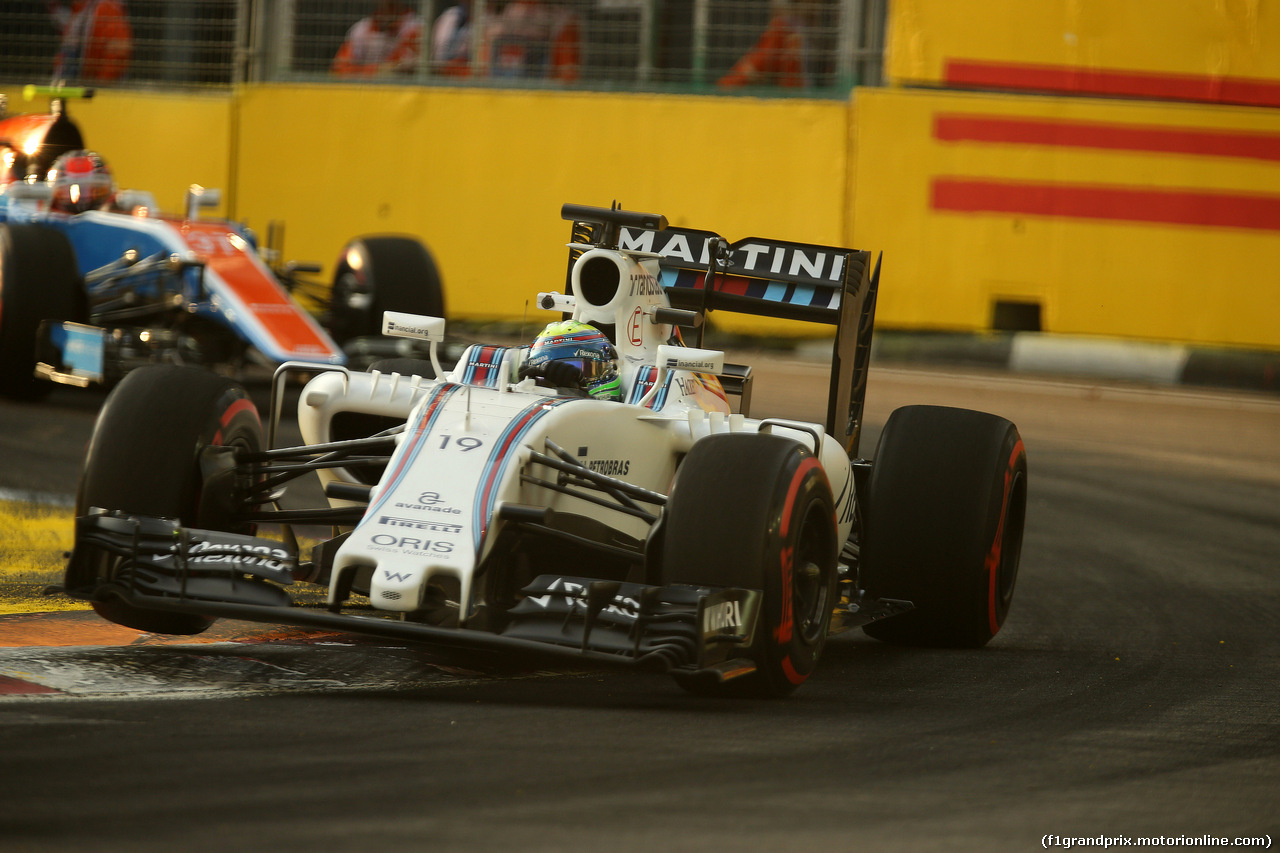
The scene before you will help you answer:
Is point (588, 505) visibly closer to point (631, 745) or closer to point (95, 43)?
point (631, 745)

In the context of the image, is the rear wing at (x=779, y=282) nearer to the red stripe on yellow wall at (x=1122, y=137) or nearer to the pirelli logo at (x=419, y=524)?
the pirelli logo at (x=419, y=524)

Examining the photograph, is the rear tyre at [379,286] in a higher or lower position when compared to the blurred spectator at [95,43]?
lower

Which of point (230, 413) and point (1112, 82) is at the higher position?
point (1112, 82)

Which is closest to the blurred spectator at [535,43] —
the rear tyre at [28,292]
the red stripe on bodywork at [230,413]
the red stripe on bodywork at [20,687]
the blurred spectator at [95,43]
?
the blurred spectator at [95,43]

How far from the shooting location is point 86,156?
1280 cm

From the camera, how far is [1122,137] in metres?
15.1

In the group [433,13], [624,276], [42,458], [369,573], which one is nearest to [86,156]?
[42,458]

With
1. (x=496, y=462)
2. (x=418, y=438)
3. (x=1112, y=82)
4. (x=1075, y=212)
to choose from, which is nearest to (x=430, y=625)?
(x=496, y=462)

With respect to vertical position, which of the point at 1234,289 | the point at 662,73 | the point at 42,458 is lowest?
the point at 42,458

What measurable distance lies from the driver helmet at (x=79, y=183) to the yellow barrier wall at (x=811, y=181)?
166 inches

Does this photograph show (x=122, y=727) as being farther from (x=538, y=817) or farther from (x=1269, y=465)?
(x=1269, y=465)

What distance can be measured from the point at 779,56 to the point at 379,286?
5.32 meters

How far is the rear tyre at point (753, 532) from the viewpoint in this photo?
17.0 ft

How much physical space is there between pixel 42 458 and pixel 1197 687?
22.1 feet
